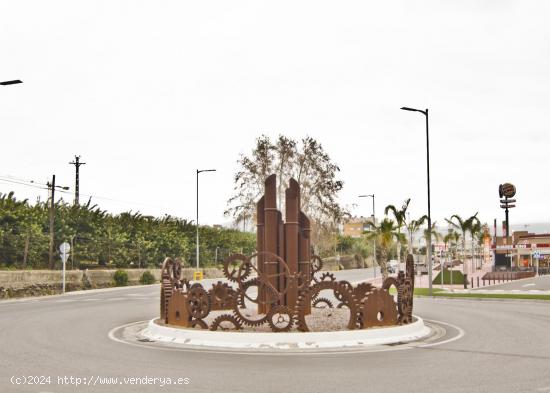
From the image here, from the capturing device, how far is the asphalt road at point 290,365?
34.2ft

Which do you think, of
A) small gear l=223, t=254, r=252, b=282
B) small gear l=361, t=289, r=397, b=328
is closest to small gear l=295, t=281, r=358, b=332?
small gear l=361, t=289, r=397, b=328

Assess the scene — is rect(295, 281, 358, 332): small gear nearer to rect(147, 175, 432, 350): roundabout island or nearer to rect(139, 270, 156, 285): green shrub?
rect(147, 175, 432, 350): roundabout island

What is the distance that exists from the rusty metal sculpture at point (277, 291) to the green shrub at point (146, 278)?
34.2 meters

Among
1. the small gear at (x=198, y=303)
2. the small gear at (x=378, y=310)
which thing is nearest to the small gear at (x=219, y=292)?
the small gear at (x=198, y=303)

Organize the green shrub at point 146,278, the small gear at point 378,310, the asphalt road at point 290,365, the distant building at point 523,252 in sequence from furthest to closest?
the distant building at point 523,252, the green shrub at point 146,278, the small gear at point 378,310, the asphalt road at point 290,365

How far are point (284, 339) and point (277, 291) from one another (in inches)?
136

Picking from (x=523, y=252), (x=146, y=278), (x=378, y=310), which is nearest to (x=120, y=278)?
(x=146, y=278)

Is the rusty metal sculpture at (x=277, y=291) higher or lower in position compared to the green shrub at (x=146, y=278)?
higher

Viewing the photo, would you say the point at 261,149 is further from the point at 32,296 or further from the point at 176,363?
the point at 176,363

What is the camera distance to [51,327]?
64.5ft

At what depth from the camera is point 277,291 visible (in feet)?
60.5

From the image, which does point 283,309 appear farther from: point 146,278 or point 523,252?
point 523,252

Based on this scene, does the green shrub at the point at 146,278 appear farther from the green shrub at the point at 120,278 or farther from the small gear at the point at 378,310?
the small gear at the point at 378,310

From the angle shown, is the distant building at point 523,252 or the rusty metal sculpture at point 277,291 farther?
the distant building at point 523,252
